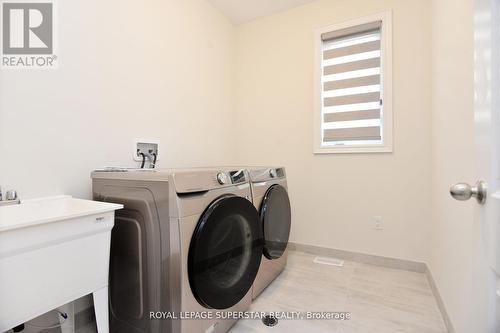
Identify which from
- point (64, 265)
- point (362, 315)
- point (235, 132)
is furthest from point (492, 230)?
point (235, 132)

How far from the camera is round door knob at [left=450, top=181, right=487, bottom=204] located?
23.0 inches

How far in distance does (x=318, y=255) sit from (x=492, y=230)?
6.12 feet

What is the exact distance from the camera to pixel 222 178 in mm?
1172

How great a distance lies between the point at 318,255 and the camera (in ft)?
7.46

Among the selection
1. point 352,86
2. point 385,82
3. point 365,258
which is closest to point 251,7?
point 352,86

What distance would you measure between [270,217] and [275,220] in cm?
10

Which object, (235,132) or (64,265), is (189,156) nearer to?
(235,132)

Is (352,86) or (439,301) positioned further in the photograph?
(352,86)

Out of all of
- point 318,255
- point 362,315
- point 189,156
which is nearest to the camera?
point 362,315

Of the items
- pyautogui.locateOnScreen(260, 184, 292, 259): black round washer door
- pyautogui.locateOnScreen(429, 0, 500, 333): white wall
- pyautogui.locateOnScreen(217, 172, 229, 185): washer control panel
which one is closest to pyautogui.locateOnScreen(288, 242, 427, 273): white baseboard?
pyautogui.locateOnScreen(429, 0, 500, 333): white wall

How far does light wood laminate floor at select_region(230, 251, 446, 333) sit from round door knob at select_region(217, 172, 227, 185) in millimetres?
807

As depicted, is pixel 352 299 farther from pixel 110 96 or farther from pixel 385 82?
pixel 110 96

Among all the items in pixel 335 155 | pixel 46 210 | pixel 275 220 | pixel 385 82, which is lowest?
pixel 275 220

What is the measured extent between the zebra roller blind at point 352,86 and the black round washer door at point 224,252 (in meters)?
1.35
